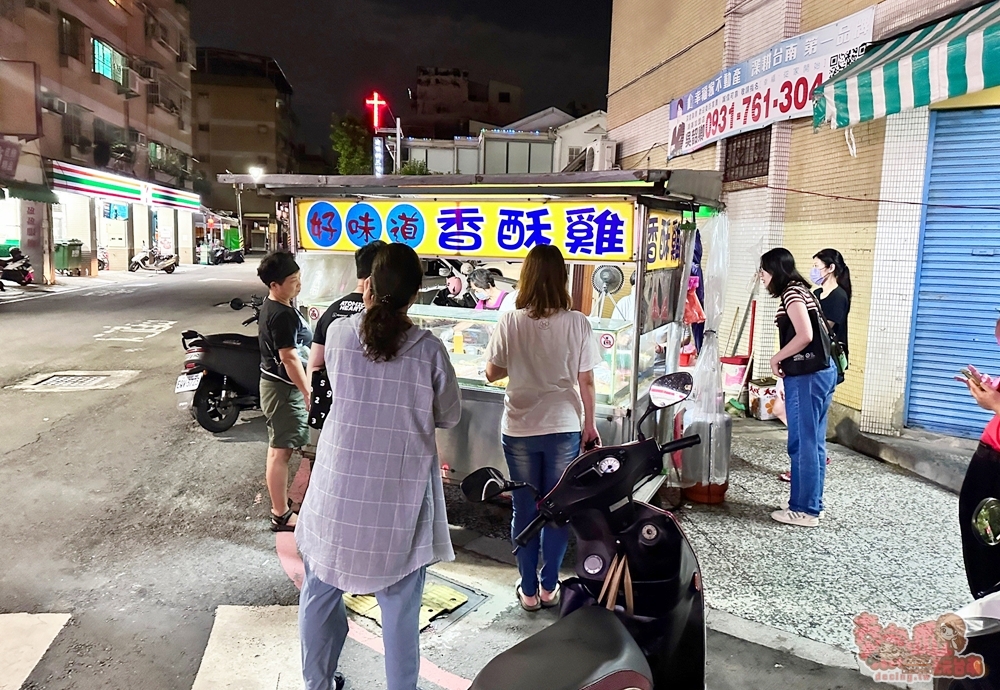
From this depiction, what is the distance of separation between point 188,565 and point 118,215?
93.1 ft

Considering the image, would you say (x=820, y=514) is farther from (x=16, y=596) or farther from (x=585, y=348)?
(x=16, y=596)

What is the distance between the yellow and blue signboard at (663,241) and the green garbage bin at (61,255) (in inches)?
919

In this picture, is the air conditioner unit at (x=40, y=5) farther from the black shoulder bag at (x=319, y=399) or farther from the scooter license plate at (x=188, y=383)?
the black shoulder bag at (x=319, y=399)

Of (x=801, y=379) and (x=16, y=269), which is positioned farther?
(x=16, y=269)

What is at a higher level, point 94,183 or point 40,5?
point 40,5

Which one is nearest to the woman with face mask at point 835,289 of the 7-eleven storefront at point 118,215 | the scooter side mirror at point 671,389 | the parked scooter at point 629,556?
the scooter side mirror at point 671,389

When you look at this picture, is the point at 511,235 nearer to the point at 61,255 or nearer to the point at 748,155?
the point at 748,155

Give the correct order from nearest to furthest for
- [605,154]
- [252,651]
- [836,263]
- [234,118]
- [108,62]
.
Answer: [252,651], [836,263], [605,154], [108,62], [234,118]

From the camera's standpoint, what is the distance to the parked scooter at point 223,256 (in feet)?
119

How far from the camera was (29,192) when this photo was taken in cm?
2009

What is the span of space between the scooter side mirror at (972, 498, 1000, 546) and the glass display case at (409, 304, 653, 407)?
228 centimetres

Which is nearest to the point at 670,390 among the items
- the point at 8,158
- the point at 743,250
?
the point at 743,250

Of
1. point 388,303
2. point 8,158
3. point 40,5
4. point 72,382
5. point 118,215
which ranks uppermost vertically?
point 40,5

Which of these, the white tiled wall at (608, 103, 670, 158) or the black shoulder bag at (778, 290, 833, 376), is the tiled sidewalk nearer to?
the black shoulder bag at (778, 290, 833, 376)
